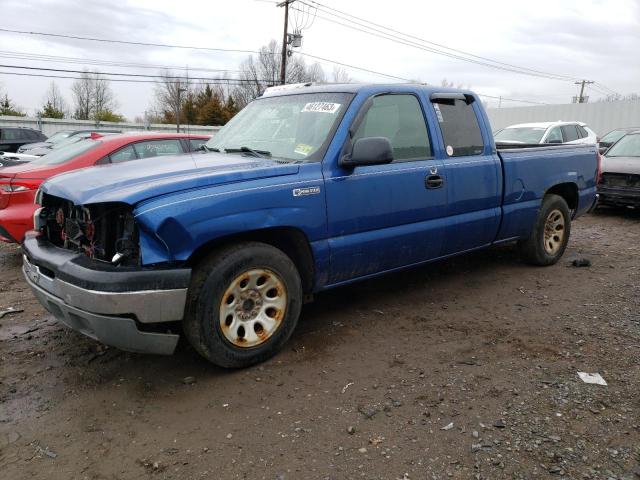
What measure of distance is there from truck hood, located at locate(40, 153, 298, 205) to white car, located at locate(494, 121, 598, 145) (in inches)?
356

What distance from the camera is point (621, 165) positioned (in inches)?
364

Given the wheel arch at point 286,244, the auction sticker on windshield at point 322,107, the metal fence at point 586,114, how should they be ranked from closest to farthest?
the wheel arch at point 286,244
the auction sticker on windshield at point 322,107
the metal fence at point 586,114

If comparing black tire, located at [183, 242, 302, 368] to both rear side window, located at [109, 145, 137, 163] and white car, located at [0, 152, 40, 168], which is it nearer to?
rear side window, located at [109, 145, 137, 163]

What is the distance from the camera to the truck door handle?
4.11 meters

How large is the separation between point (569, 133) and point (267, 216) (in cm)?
1129

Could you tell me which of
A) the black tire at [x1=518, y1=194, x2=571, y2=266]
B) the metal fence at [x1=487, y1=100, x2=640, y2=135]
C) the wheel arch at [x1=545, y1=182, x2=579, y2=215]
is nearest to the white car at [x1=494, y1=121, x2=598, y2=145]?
the wheel arch at [x1=545, y1=182, x2=579, y2=215]

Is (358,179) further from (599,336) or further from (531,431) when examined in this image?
(599,336)

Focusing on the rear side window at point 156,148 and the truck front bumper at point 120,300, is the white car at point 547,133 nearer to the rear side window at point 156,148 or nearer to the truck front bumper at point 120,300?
the rear side window at point 156,148

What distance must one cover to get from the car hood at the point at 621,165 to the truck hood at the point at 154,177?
8.15m

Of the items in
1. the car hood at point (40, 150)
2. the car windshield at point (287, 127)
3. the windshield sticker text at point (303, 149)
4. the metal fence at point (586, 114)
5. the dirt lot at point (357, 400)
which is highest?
the metal fence at point (586, 114)

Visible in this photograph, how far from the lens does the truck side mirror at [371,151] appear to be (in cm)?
345

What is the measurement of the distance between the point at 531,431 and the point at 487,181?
2.58 metres

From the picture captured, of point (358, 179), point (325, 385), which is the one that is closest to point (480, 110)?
point (358, 179)

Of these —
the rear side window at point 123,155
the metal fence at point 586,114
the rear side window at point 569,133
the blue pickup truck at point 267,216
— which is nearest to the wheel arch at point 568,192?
the blue pickup truck at point 267,216
